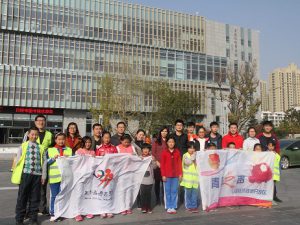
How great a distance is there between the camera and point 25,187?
645 centimetres

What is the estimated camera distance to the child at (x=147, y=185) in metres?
7.57

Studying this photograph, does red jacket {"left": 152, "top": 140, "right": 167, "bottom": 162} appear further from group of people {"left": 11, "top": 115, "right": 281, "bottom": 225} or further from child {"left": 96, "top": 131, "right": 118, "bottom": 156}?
child {"left": 96, "top": 131, "right": 118, "bottom": 156}

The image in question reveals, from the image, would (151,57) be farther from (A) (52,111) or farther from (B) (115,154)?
(B) (115,154)

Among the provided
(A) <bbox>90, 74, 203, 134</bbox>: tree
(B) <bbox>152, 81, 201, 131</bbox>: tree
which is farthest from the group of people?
(B) <bbox>152, 81, 201, 131</bbox>: tree

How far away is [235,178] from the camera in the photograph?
823 centimetres

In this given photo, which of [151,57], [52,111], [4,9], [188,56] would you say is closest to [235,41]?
[188,56]

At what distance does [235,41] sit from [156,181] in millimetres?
60838

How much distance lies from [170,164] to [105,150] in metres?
1.47

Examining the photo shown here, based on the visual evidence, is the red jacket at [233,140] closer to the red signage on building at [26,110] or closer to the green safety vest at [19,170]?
the green safety vest at [19,170]

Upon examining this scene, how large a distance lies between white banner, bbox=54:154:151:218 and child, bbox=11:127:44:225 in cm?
44

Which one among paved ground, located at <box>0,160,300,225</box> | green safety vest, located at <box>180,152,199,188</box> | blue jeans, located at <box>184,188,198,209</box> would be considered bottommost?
paved ground, located at <box>0,160,300,225</box>

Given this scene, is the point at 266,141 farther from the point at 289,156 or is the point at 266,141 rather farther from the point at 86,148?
the point at 289,156

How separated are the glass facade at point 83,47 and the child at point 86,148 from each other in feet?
130

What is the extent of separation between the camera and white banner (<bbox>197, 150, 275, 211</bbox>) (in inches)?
311
